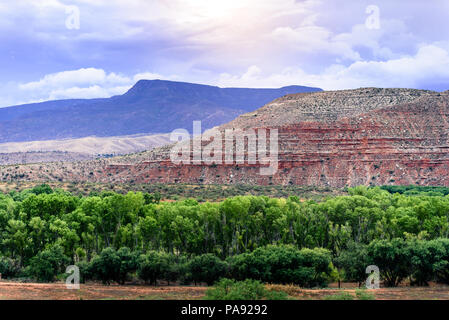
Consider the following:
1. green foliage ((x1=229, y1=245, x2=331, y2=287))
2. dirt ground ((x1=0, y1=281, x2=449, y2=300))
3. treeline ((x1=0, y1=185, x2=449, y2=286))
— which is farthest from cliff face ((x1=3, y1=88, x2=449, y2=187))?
dirt ground ((x1=0, y1=281, x2=449, y2=300))

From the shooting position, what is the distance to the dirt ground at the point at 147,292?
3175cm

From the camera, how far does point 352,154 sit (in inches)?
4094

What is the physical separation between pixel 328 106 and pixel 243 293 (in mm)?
98255

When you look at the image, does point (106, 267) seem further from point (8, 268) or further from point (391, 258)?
point (391, 258)

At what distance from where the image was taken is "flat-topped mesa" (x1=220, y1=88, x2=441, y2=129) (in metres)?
116

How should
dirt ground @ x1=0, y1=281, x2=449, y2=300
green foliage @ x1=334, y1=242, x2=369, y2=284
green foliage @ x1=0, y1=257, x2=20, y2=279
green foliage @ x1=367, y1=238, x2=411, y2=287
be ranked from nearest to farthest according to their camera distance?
dirt ground @ x1=0, y1=281, x2=449, y2=300 → green foliage @ x1=367, y1=238, x2=411, y2=287 → green foliage @ x1=334, y1=242, x2=369, y2=284 → green foliage @ x1=0, y1=257, x2=20, y2=279

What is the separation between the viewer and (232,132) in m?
114

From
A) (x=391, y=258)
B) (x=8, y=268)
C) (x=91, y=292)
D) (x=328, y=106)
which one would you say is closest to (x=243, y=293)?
(x=91, y=292)

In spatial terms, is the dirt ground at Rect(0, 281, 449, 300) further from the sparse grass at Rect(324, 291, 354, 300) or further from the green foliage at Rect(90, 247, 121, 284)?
the green foliage at Rect(90, 247, 121, 284)

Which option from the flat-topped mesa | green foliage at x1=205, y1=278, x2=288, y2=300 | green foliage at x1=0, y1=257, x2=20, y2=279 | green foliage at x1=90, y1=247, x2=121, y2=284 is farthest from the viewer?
the flat-topped mesa

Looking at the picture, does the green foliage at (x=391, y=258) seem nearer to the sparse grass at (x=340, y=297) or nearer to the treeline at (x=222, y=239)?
the treeline at (x=222, y=239)

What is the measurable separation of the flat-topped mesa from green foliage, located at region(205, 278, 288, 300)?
84.2 metres

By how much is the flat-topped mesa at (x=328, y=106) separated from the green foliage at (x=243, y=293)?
84220 millimetres
